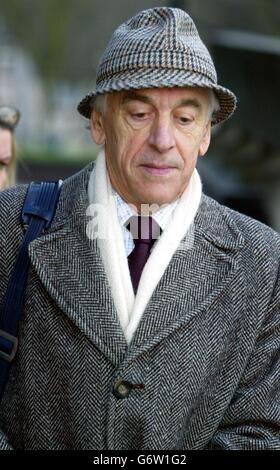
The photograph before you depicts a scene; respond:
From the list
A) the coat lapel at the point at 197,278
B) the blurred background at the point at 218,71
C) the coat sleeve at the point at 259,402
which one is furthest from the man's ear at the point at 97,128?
the coat sleeve at the point at 259,402

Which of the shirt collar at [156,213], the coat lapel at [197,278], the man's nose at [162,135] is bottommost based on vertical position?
the coat lapel at [197,278]

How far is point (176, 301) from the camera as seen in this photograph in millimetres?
3943

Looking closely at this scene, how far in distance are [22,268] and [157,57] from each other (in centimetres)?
83

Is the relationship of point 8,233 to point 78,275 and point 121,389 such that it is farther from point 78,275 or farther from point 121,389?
point 121,389

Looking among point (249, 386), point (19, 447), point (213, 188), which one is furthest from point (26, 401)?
point (213, 188)

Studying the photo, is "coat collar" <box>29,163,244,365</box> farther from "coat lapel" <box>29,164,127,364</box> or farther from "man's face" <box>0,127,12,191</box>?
"man's face" <box>0,127,12,191</box>

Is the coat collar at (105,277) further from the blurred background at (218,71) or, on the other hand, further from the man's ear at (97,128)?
the blurred background at (218,71)

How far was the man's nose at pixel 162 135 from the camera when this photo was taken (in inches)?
152

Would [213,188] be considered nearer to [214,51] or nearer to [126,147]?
[214,51]

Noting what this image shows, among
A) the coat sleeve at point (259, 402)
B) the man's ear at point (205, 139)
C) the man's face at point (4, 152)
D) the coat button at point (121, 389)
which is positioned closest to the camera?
the coat button at point (121, 389)

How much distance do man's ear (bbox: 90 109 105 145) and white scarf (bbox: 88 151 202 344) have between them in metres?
0.13

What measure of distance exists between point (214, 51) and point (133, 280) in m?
13.2

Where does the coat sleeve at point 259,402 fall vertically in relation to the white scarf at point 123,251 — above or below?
below

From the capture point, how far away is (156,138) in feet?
12.7
